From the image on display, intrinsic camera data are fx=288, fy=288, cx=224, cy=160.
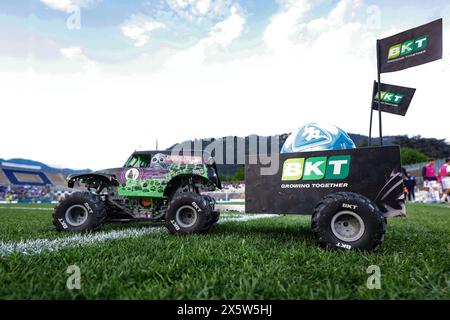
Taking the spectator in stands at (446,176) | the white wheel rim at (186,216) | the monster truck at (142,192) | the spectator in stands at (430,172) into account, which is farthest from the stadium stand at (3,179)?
the spectator in stands at (446,176)

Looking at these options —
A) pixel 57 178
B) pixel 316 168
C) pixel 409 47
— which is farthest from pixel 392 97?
pixel 57 178

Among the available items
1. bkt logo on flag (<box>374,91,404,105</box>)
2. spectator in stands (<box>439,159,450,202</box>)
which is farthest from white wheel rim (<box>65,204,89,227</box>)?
spectator in stands (<box>439,159,450,202</box>)

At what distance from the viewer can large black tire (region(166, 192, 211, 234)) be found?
3.88 metres

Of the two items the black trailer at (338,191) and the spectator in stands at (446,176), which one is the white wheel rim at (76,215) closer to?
the black trailer at (338,191)

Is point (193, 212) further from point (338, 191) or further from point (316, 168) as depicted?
point (338, 191)

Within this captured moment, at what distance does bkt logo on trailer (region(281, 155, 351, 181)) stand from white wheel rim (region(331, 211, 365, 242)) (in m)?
0.49

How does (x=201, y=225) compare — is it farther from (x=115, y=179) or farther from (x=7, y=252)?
(x=7, y=252)

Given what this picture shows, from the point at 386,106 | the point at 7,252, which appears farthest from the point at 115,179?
the point at 386,106

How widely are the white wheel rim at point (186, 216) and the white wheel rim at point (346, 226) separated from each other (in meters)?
1.84

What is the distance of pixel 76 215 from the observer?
4.58 m

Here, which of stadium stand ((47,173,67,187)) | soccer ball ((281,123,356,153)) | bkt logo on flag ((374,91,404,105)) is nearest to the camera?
soccer ball ((281,123,356,153))

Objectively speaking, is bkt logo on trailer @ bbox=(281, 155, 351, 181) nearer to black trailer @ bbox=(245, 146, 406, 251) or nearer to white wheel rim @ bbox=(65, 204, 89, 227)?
black trailer @ bbox=(245, 146, 406, 251)

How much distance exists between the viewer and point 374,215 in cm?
274

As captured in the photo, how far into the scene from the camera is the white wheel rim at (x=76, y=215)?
14.4 feet
